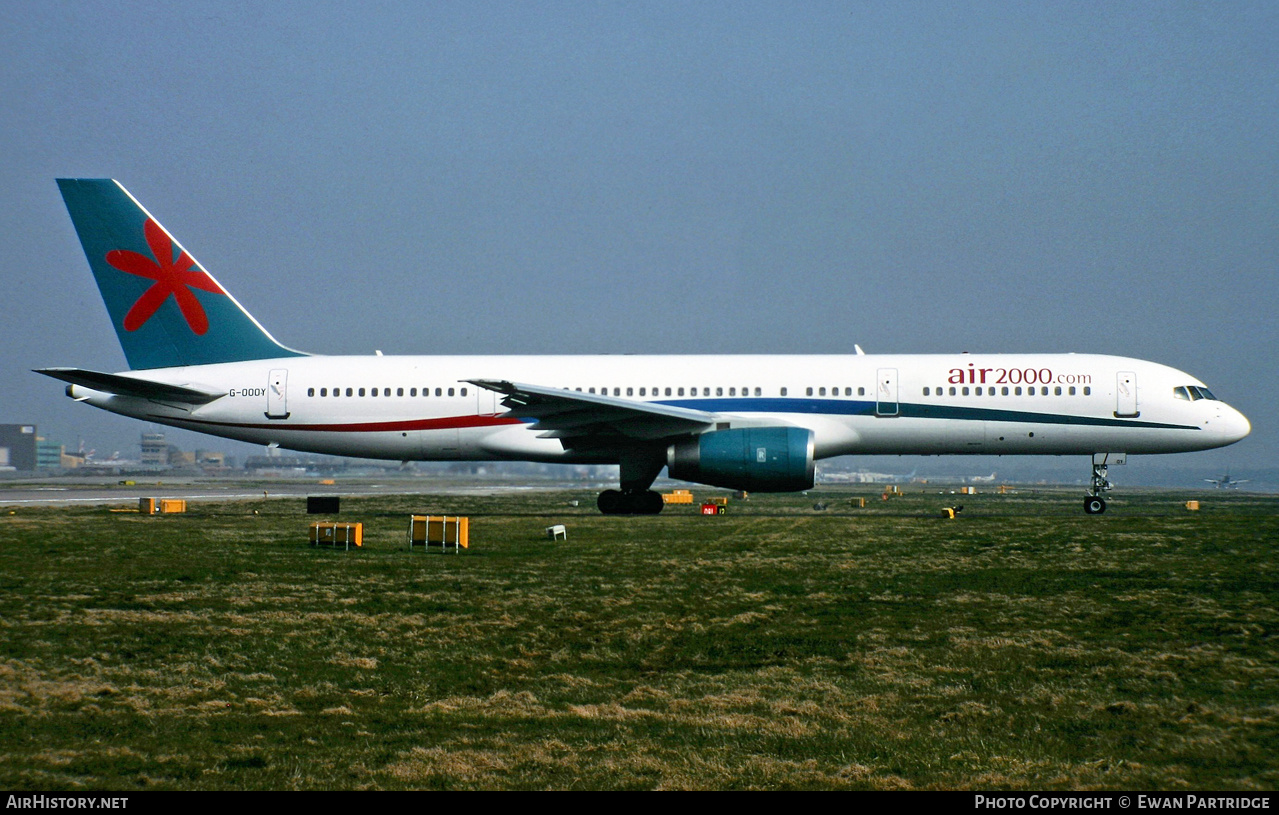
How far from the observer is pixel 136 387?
26109 millimetres

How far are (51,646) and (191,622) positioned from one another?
4.57ft

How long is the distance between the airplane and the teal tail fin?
40mm

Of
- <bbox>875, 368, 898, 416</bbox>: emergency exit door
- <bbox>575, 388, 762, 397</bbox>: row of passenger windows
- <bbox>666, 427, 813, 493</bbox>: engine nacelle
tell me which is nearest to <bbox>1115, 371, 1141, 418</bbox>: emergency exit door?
<bbox>875, 368, 898, 416</bbox>: emergency exit door

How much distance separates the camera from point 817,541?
59.3ft

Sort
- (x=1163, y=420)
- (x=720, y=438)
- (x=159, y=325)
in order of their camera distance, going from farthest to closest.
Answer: (x=159, y=325), (x=1163, y=420), (x=720, y=438)

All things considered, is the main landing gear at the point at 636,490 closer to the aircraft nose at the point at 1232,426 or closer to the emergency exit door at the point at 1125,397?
the emergency exit door at the point at 1125,397

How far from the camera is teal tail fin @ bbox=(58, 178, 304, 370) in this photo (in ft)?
88.3

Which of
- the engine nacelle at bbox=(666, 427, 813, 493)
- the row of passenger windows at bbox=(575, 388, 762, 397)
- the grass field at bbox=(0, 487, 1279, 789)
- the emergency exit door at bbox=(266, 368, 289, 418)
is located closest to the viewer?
the grass field at bbox=(0, 487, 1279, 789)

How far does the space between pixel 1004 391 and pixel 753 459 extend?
7.13m

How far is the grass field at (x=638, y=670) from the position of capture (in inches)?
223

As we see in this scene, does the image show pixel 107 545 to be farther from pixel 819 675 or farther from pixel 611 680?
pixel 819 675

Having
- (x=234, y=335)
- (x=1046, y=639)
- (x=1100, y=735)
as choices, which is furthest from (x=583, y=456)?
(x=1100, y=735)

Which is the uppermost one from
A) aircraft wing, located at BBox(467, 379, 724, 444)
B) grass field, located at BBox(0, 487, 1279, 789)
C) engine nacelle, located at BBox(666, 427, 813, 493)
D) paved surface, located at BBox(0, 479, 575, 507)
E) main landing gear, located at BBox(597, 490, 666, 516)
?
aircraft wing, located at BBox(467, 379, 724, 444)

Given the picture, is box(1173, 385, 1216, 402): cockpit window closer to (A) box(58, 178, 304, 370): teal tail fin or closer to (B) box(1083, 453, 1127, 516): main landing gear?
(B) box(1083, 453, 1127, 516): main landing gear
